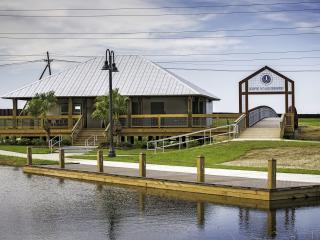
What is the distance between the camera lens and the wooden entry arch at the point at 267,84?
46094 millimetres

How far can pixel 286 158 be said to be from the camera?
34.2 m

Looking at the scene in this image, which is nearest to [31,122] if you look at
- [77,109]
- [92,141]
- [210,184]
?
[77,109]

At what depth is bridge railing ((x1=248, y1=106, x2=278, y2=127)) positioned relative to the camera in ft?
165

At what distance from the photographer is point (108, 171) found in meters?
30.4

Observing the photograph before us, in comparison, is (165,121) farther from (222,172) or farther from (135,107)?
(222,172)

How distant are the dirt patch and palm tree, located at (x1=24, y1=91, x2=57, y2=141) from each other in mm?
21231

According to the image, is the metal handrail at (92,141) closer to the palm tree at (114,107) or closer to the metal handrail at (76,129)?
the metal handrail at (76,129)

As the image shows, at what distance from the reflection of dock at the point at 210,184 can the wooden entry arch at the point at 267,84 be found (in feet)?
58.1

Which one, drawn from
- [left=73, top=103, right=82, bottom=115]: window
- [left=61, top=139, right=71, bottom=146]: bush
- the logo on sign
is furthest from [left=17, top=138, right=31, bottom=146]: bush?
the logo on sign

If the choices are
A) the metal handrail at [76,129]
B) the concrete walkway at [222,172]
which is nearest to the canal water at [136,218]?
the concrete walkway at [222,172]

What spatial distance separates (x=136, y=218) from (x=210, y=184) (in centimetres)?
505

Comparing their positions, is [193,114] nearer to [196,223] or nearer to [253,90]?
[253,90]

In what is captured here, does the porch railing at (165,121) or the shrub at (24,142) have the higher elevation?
the porch railing at (165,121)

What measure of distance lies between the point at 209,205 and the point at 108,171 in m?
9.91
